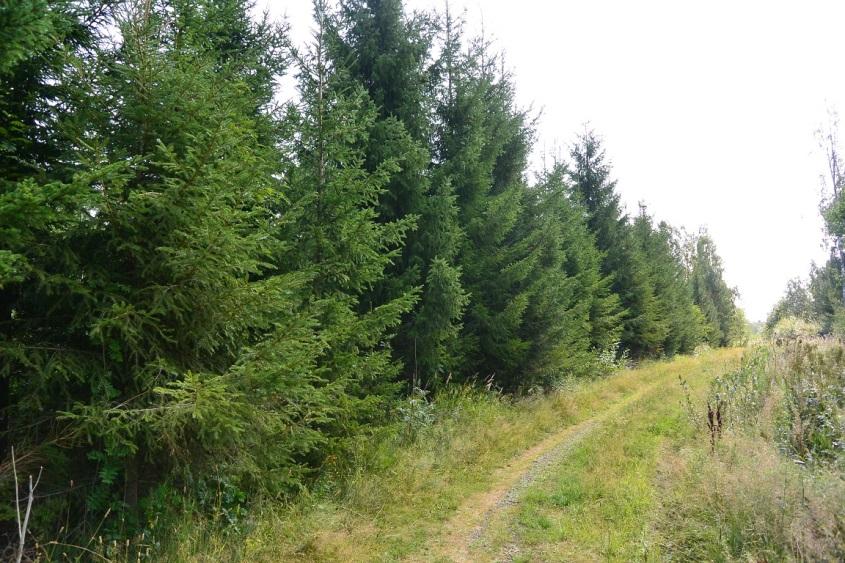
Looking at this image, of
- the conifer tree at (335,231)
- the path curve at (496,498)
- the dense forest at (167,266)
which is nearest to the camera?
the dense forest at (167,266)

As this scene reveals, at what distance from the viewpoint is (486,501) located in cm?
627

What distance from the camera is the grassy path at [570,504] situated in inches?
188

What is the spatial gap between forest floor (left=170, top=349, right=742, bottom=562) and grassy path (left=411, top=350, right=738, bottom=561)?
17 mm

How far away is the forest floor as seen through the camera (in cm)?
468

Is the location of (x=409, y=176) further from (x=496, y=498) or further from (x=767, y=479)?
(x=767, y=479)

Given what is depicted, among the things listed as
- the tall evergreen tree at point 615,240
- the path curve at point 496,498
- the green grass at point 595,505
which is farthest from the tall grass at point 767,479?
the tall evergreen tree at point 615,240

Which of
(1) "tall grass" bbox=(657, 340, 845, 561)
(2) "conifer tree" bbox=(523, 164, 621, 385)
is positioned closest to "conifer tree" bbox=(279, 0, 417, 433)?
(1) "tall grass" bbox=(657, 340, 845, 561)

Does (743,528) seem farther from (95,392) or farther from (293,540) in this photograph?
(95,392)

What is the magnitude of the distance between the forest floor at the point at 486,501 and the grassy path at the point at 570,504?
0.06ft

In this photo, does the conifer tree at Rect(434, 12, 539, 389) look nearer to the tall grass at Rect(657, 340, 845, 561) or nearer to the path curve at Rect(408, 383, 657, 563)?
the path curve at Rect(408, 383, 657, 563)

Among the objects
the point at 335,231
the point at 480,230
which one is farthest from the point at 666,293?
the point at 335,231

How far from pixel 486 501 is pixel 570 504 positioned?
1124 mm

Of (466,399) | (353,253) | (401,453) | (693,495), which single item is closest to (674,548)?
(693,495)

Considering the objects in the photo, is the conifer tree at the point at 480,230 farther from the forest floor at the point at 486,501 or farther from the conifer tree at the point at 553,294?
the forest floor at the point at 486,501
